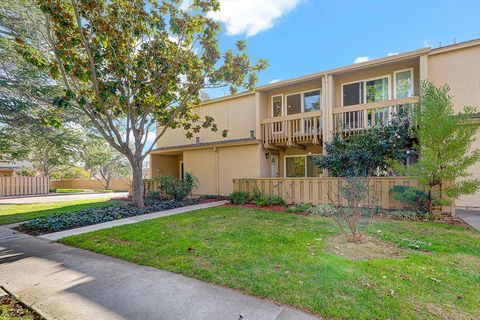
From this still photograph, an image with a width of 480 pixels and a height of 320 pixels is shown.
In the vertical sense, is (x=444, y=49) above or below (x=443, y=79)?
above

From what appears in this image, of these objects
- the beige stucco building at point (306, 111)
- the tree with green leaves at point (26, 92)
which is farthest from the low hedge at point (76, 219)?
the beige stucco building at point (306, 111)

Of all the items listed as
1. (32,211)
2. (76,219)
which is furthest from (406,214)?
(32,211)

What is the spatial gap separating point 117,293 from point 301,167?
11.7 metres

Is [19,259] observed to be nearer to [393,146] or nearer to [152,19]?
[152,19]

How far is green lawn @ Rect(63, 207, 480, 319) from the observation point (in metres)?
2.79

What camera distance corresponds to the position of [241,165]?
13.3m

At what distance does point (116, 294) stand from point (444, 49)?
13.2 m

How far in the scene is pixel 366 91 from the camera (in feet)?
37.8

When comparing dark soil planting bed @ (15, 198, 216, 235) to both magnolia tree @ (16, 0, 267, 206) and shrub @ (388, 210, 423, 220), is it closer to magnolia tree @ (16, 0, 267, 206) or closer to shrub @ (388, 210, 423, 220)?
magnolia tree @ (16, 0, 267, 206)

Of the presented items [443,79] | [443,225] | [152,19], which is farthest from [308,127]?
[152,19]

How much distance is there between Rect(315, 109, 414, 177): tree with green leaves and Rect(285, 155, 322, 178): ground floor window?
2832mm

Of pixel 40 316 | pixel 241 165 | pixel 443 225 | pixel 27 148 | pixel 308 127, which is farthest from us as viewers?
pixel 27 148

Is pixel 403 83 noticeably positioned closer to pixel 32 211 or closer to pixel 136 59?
pixel 136 59

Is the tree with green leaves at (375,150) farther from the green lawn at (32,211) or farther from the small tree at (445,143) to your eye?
the green lawn at (32,211)
